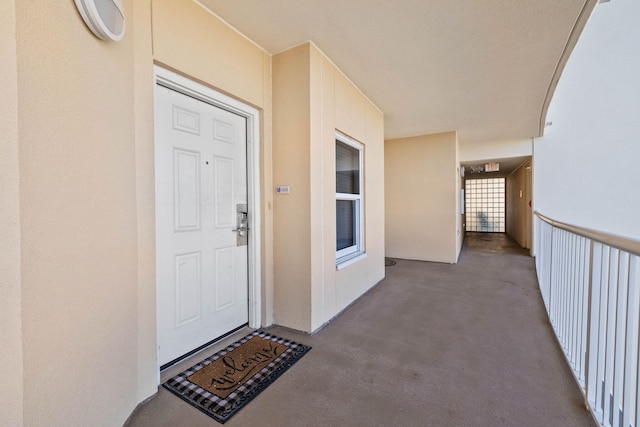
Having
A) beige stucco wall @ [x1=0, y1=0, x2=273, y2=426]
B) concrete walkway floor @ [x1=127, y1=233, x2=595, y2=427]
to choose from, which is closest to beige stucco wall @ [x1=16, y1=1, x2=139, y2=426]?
beige stucco wall @ [x1=0, y1=0, x2=273, y2=426]

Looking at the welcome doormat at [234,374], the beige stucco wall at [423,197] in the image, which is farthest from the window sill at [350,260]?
the beige stucco wall at [423,197]

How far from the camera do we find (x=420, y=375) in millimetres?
1894

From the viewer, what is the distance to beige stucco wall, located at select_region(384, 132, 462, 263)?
543 cm

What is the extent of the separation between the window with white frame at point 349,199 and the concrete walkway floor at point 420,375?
73 centimetres

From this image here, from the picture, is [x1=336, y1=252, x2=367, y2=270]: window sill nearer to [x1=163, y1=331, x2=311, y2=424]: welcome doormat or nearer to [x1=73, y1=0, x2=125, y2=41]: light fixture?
[x1=163, y1=331, x2=311, y2=424]: welcome doormat

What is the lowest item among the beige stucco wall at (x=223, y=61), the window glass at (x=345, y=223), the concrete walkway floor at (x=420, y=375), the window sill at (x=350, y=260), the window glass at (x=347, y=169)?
the concrete walkway floor at (x=420, y=375)

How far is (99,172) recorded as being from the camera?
4.10 ft

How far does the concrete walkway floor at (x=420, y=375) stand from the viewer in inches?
59.5

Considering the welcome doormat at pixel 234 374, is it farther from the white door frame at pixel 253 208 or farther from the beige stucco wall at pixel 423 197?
the beige stucco wall at pixel 423 197

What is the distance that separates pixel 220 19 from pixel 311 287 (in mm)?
2335

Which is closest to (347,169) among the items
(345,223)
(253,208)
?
(345,223)

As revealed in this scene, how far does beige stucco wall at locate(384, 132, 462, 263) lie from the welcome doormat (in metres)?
4.23

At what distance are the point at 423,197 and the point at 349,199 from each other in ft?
9.46

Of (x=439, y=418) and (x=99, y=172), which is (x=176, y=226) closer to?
(x=99, y=172)
